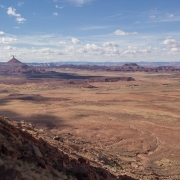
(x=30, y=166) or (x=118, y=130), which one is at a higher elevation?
(x=30, y=166)

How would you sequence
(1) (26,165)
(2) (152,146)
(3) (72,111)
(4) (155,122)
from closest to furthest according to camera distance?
(1) (26,165) → (2) (152,146) → (4) (155,122) → (3) (72,111)

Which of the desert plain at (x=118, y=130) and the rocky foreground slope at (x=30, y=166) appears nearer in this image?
the rocky foreground slope at (x=30, y=166)

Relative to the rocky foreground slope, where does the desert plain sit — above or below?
below

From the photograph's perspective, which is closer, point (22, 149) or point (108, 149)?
point (22, 149)

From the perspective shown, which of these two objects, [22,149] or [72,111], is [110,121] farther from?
[22,149]

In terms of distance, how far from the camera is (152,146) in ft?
79.1

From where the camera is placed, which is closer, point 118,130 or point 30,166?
point 30,166

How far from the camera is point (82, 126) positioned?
1243 inches

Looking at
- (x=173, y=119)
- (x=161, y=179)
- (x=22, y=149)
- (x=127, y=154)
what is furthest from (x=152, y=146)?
(x=22, y=149)

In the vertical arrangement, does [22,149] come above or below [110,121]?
above

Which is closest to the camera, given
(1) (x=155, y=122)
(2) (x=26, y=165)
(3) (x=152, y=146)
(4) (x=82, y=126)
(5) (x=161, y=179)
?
(2) (x=26, y=165)

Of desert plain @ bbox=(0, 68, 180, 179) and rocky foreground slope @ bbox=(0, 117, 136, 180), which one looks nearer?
rocky foreground slope @ bbox=(0, 117, 136, 180)

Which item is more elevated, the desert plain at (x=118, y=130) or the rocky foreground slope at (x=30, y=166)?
the rocky foreground slope at (x=30, y=166)

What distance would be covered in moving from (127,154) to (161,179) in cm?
603
